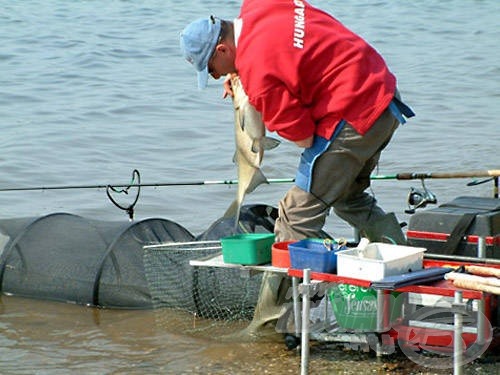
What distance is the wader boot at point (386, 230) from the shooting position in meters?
5.38

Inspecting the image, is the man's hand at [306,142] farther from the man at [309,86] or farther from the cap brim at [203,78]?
the cap brim at [203,78]

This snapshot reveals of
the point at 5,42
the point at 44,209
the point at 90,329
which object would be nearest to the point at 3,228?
the point at 90,329

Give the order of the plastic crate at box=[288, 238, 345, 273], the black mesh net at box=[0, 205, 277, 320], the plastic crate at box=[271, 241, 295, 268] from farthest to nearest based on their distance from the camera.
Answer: the black mesh net at box=[0, 205, 277, 320] → the plastic crate at box=[271, 241, 295, 268] → the plastic crate at box=[288, 238, 345, 273]

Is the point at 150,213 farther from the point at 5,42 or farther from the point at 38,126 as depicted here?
the point at 5,42

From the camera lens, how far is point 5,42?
56.3 feet

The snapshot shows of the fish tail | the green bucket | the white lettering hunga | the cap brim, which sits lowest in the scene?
the green bucket

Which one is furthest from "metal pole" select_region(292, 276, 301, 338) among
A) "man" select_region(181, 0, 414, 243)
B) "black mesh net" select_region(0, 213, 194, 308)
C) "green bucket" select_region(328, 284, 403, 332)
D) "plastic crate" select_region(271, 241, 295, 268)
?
"black mesh net" select_region(0, 213, 194, 308)

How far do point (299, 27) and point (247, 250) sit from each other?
107 cm

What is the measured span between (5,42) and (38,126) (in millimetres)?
5615

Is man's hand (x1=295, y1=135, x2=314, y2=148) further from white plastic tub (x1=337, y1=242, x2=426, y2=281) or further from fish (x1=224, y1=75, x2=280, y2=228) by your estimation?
white plastic tub (x1=337, y1=242, x2=426, y2=281)

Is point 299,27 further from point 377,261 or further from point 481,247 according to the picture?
point 481,247

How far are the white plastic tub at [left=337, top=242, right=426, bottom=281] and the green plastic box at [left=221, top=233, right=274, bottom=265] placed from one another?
0.48 meters

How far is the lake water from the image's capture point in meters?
5.99

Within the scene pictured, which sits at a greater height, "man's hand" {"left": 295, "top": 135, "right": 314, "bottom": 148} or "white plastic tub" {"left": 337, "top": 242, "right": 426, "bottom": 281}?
"man's hand" {"left": 295, "top": 135, "right": 314, "bottom": 148}
